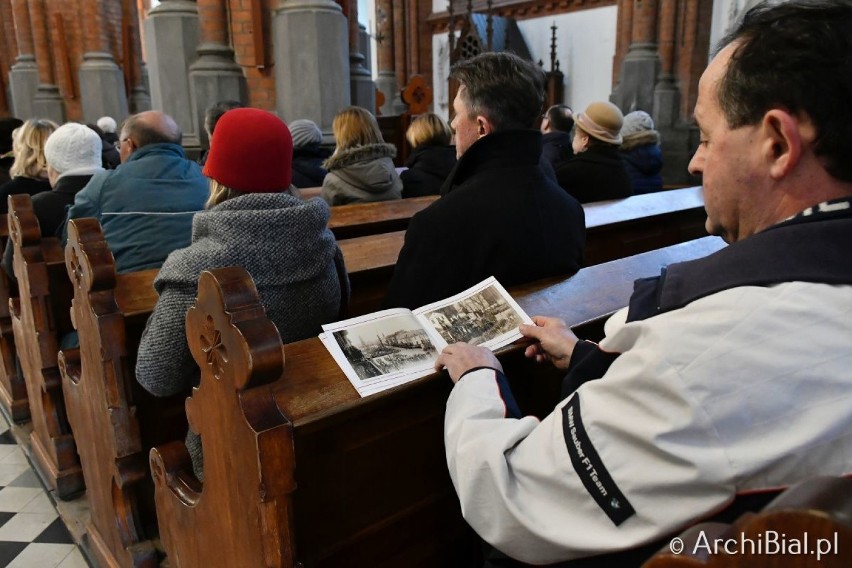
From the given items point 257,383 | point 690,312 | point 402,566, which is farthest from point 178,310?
point 690,312

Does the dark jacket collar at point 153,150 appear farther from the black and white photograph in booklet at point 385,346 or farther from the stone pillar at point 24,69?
the stone pillar at point 24,69

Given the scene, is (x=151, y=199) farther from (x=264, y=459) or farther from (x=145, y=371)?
(x=264, y=459)

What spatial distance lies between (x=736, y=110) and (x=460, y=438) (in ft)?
2.21

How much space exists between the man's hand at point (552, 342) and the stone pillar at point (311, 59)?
184 inches

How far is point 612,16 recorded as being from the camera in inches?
387

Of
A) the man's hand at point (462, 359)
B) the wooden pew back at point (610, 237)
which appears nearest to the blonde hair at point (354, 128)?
the wooden pew back at point (610, 237)

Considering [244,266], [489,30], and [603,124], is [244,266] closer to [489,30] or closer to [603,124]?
[603,124]

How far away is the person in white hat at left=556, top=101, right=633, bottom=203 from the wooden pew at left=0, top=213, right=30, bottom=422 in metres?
3.33

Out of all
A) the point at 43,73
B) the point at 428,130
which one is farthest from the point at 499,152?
the point at 43,73

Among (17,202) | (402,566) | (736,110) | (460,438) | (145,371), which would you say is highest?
(736,110)

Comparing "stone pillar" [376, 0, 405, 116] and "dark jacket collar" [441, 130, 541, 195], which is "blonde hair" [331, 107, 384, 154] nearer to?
"dark jacket collar" [441, 130, 541, 195]

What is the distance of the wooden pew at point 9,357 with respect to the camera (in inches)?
136

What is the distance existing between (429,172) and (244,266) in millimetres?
3177

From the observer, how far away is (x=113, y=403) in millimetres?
1992
